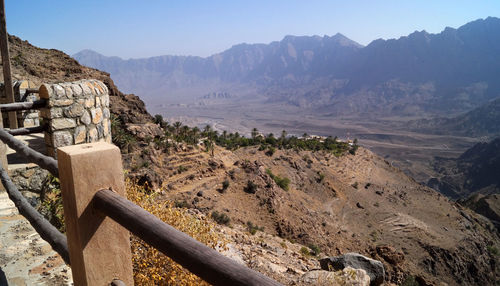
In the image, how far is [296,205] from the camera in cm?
2000

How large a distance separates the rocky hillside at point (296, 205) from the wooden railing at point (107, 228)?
5974 mm

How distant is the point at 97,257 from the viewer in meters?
1.73

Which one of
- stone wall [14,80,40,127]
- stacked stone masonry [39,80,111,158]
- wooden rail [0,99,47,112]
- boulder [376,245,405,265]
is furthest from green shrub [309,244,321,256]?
wooden rail [0,99,47,112]

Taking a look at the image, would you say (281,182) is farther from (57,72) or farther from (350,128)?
(350,128)

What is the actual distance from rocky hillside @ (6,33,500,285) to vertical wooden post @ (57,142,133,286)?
5955 mm

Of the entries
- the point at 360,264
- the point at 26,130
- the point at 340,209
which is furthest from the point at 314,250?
the point at 26,130

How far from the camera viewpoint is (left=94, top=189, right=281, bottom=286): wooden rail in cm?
124

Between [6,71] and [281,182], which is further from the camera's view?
[281,182]

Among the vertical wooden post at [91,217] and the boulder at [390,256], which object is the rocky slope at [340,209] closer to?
the boulder at [390,256]

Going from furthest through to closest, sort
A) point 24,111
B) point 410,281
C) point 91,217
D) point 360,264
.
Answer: point 410,281 → point 360,264 → point 24,111 → point 91,217

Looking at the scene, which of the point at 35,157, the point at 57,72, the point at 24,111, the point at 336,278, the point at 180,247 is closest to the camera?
the point at 180,247

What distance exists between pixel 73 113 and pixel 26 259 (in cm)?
321

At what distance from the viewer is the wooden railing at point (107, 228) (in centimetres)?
133

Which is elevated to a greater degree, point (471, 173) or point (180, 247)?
point (180, 247)
